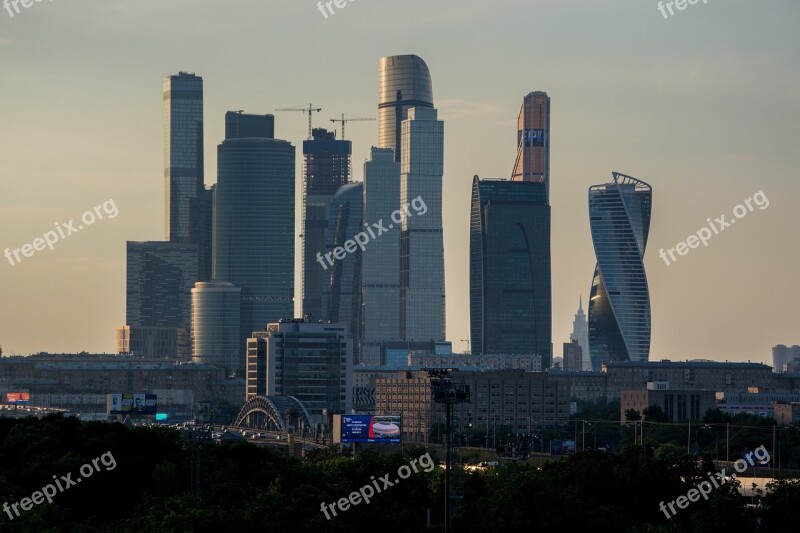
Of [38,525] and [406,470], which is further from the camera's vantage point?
[406,470]

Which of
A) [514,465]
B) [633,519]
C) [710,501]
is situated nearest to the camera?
[710,501]

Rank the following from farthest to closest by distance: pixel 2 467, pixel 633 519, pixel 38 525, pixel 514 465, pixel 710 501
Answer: pixel 514 465, pixel 2 467, pixel 633 519, pixel 710 501, pixel 38 525

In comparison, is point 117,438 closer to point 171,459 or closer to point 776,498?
point 171,459

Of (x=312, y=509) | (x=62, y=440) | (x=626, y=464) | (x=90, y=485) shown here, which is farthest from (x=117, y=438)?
(x=626, y=464)

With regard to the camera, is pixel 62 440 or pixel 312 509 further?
pixel 62 440

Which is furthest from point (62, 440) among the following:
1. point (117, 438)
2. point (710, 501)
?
point (710, 501)

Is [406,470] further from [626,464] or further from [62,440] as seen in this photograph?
[62,440]
